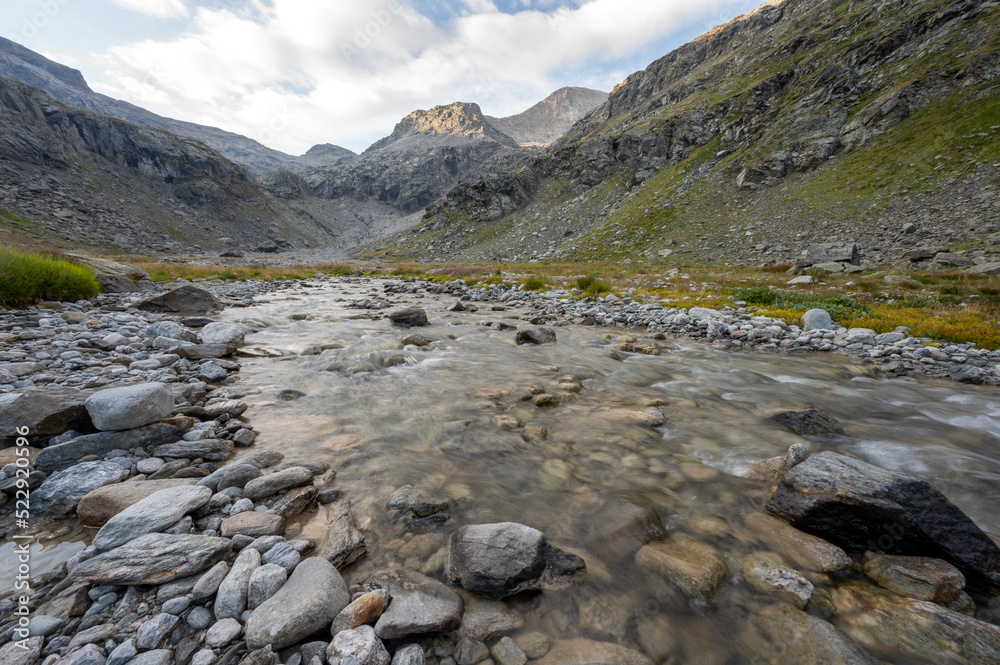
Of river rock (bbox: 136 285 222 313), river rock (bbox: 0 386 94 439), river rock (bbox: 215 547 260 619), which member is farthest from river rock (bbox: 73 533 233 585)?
river rock (bbox: 136 285 222 313)

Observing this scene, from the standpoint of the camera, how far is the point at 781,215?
104ft

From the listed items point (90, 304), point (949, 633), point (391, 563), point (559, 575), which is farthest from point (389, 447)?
point (90, 304)

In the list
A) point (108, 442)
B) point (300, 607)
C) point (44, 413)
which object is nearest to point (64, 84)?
point (44, 413)

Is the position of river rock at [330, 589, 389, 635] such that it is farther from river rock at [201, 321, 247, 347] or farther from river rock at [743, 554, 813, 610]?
river rock at [201, 321, 247, 347]

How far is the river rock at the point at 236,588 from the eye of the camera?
233 centimetres

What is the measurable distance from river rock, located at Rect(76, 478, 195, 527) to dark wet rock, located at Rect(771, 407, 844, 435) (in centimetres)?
831

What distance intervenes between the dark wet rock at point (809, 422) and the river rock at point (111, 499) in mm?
8310

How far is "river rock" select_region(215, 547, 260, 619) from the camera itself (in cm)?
233

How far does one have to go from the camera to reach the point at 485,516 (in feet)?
12.3

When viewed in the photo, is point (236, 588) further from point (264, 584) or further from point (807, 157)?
point (807, 157)

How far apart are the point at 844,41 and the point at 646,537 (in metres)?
69.1

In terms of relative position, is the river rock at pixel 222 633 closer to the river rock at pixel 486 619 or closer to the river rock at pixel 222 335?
the river rock at pixel 486 619

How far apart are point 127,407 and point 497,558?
15.6 feet

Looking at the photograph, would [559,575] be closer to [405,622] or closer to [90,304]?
[405,622]
